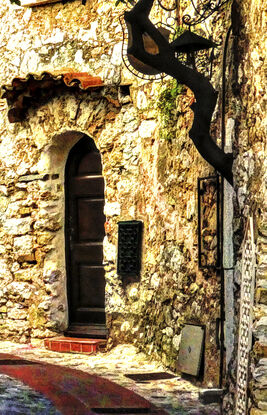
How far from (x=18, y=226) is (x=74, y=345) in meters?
1.57

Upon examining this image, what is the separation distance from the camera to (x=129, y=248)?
9.71 m

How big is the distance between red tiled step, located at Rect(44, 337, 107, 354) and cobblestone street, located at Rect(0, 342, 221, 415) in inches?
3.7

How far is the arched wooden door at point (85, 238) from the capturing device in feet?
34.7

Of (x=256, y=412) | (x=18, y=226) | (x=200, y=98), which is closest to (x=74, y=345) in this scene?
(x=18, y=226)

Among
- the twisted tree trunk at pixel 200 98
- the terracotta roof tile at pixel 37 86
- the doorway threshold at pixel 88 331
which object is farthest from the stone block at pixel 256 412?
the terracotta roof tile at pixel 37 86

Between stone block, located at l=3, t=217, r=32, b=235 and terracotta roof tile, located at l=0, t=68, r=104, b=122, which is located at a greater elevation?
terracotta roof tile, located at l=0, t=68, r=104, b=122

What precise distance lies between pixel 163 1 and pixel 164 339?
9.94ft

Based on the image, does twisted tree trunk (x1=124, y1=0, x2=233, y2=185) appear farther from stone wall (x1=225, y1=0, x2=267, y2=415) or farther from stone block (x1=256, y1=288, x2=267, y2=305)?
stone block (x1=256, y1=288, x2=267, y2=305)

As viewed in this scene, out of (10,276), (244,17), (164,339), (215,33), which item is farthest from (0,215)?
(244,17)

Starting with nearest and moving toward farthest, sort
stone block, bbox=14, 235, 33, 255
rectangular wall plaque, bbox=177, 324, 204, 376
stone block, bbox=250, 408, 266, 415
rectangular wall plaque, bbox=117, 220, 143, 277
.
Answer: stone block, bbox=250, 408, 266, 415 < rectangular wall plaque, bbox=177, 324, 204, 376 < rectangular wall plaque, bbox=117, 220, 143, 277 < stone block, bbox=14, 235, 33, 255

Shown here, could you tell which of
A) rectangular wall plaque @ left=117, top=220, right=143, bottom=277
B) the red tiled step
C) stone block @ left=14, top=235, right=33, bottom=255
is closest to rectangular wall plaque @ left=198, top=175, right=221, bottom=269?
rectangular wall plaque @ left=117, top=220, right=143, bottom=277

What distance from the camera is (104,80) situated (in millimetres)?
10039

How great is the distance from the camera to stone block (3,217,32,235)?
10.9 m

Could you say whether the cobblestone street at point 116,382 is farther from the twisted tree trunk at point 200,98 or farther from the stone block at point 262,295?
the twisted tree trunk at point 200,98
